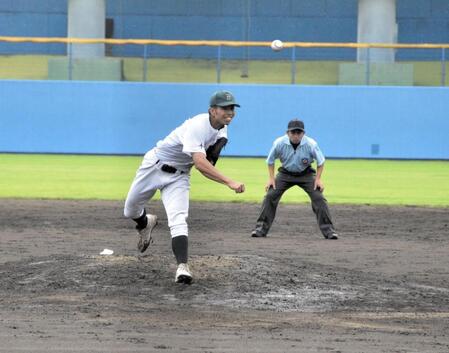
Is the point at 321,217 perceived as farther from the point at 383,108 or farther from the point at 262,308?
the point at 383,108

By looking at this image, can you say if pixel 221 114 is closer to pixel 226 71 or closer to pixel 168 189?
pixel 168 189

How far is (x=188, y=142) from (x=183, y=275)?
114cm

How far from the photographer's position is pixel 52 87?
2872 centimetres

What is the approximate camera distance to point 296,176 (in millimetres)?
13742

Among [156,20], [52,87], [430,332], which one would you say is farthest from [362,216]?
[156,20]

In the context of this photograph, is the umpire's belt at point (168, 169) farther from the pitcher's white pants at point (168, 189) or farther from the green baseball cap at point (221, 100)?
the green baseball cap at point (221, 100)

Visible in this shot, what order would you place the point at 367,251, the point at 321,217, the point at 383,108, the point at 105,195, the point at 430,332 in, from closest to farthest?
the point at 430,332 → the point at 367,251 → the point at 321,217 → the point at 105,195 → the point at 383,108

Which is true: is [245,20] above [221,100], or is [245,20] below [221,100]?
above

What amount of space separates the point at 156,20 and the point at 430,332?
28653 mm

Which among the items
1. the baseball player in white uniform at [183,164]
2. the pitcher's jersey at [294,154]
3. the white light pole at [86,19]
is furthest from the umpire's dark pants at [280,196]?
the white light pole at [86,19]

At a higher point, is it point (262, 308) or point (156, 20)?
point (156, 20)

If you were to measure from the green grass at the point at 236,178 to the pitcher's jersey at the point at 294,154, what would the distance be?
4.74 meters

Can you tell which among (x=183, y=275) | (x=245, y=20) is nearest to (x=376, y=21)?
(x=245, y=20)

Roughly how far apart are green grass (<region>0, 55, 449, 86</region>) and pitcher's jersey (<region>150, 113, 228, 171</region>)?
19865 mm
